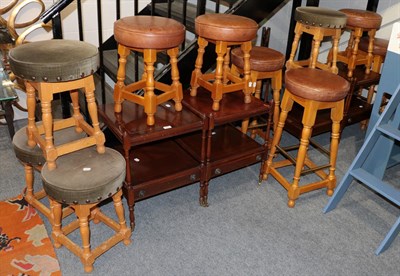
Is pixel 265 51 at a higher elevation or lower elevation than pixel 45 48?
lower

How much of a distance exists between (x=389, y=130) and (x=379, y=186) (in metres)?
0.35

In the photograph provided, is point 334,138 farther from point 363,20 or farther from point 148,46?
point 148,46

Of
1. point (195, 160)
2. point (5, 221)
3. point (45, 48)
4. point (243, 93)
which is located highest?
point (45, 48)

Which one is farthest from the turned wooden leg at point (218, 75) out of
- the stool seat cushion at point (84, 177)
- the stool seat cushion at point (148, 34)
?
the stool seat cushion at point (84, 177)

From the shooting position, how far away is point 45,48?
7.09ft

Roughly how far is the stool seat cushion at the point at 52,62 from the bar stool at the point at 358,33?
2240mm

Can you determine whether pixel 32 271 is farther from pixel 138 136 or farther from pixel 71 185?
pixel 138 136

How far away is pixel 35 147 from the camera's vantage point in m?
2.46

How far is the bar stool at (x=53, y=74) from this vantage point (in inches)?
77.3

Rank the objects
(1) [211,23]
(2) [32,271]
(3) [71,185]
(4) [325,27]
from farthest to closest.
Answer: (4) [325,27]
(1) [211,23]
(2) [32,271]
(3) [71,185]

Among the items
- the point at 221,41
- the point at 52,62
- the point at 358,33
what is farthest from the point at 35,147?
the point at 358,33

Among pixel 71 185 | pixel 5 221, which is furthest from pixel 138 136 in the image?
pixel 5 221

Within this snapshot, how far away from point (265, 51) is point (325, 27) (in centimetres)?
46

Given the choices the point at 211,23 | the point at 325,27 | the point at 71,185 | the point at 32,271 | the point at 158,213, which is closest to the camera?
the point at 71,185
